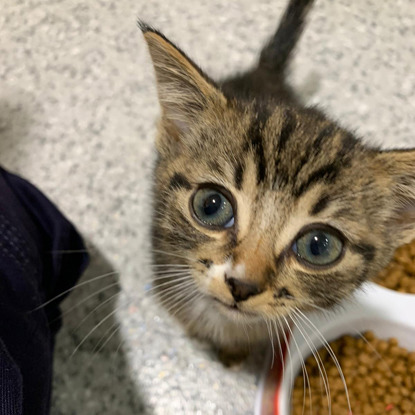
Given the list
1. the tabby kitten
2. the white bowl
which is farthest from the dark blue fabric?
the white bowl

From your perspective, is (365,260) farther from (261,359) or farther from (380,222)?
(261,359)

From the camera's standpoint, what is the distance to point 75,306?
45.1 inches

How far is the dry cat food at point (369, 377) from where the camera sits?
3.43 ft

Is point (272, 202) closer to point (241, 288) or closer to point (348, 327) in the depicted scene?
point (241, 288)

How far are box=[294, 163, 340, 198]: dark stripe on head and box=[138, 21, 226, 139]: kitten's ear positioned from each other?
0.18 meters

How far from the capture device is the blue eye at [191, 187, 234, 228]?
0.69m

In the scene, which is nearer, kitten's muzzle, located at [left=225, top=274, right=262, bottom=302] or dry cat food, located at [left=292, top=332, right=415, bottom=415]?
kitten's muzzle, located at [left=225, top=274, right=262, bottom=302]

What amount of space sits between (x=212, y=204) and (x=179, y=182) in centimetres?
8

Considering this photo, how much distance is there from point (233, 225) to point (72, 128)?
81cm

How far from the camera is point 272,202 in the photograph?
2.18 ft

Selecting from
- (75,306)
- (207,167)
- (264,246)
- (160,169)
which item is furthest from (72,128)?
(264,246)

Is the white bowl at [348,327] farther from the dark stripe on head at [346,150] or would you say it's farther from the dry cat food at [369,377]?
the dark stripe on head at [346,150]

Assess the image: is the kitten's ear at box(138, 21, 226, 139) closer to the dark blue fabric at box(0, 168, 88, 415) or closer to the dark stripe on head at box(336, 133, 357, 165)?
the dark stripe on head at box(336, 133, 357, 165)

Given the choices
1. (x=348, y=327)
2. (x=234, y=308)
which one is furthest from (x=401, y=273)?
(x=234, y=308)
